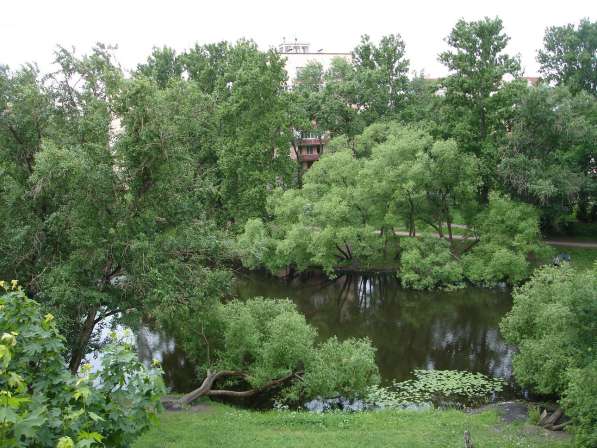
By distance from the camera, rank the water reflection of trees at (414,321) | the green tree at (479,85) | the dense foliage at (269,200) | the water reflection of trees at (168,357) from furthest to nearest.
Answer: the green tree at (479,85) → the water reflection of trees at (414,321) → the water reflection of trees at (168,357) → the dense foliage at (269,200)

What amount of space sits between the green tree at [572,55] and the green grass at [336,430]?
100 ft

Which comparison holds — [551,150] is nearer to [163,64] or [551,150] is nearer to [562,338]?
[562,338]

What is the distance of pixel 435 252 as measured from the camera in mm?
37594

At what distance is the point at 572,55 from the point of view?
40.9 meters

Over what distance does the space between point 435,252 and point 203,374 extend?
2011 centimetres

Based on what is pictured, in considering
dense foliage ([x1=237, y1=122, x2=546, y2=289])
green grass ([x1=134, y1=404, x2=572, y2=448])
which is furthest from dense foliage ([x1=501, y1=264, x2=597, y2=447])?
dense foliage ([x1=237, y1=122, x2=546, y2=289])

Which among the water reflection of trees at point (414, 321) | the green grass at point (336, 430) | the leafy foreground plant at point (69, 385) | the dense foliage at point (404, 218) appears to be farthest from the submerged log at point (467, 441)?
the dense foliage at point (404, 218)

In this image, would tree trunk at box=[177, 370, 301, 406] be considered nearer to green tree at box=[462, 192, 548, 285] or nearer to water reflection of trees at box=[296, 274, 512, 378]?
water reflection of trees at box=[296, 274, 512, 378]

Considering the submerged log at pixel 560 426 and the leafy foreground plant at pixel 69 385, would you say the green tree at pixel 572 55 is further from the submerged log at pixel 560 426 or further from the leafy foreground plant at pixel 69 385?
the leafy foreground plant at pixel 69 385

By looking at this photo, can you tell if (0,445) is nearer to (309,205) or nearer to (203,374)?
(203,374)

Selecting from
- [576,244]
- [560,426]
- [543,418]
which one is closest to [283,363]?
[543,418]

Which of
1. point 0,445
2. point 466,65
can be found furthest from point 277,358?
point 466,65

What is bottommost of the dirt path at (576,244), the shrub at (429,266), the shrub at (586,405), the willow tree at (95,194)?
the shrub at (586,405)

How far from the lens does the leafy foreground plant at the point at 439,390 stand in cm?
2147
